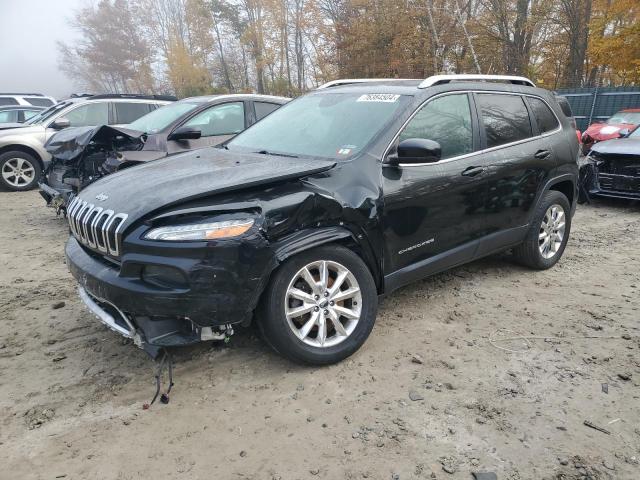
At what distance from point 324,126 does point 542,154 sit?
7.02ft

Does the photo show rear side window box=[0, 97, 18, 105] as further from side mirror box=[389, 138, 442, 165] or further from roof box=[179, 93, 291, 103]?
side mirror box=[389, 138, 442, 165]

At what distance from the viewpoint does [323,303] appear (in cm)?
301

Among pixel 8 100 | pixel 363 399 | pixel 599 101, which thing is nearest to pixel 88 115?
pixel 363 399

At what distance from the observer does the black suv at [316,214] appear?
8.62ft

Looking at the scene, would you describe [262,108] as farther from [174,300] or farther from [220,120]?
[174,300]

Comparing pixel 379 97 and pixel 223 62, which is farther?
pixel 223 62

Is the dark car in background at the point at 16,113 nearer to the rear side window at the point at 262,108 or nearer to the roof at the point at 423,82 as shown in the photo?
the rear side window at the point at 262,108

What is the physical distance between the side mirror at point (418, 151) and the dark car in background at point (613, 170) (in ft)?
17.9

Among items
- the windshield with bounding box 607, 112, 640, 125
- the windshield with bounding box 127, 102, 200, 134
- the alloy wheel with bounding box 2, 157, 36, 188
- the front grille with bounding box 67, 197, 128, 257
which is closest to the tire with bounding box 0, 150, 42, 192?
the alloy wheel with bounding box 2, 157, 36, 188

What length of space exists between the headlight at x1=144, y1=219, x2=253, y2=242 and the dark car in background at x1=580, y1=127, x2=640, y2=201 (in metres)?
6.73

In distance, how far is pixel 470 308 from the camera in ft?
13.1

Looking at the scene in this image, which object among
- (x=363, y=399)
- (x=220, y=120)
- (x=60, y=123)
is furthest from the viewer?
(x=60, y=123)

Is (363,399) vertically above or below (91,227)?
below

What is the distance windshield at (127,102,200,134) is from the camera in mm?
6590
